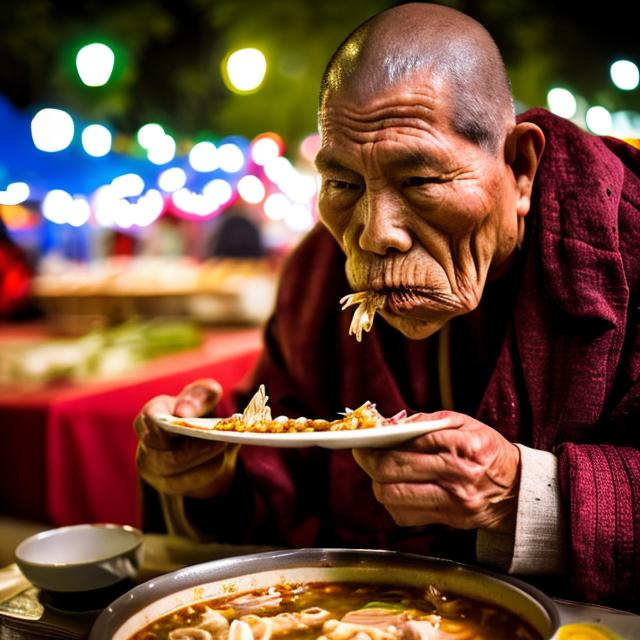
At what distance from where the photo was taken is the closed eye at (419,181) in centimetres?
139

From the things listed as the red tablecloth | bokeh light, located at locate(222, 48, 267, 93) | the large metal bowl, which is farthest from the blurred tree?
the large metal bowl

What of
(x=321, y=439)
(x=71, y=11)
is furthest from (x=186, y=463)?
(x=71, y=11)

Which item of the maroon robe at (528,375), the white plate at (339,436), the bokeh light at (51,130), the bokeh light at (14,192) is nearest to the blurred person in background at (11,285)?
the bokeh light at (14,192)

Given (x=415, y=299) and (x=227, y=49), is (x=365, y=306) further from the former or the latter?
(x=227, y=49)

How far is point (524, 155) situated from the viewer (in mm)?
1532

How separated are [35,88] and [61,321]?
4.30 metres

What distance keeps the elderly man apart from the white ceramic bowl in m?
0.16

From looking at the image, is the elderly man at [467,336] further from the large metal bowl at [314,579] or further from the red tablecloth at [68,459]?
the red tablecloth at [68,459]

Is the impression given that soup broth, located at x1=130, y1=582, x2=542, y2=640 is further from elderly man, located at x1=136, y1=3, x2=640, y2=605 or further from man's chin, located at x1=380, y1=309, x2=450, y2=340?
man's chin, located at x1=380, y1=309, x2=450, y2=340

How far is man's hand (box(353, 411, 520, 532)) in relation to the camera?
4.01 feet

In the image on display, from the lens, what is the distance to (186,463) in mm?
1561

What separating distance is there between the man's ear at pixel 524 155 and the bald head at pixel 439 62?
0.05 m

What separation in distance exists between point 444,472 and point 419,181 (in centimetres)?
53

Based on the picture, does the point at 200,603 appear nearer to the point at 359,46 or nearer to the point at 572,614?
the point at 572,614
